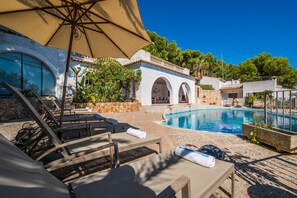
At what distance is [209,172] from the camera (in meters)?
2.17

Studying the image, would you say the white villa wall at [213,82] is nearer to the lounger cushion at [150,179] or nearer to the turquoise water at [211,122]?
the turquoise water at [211,122]

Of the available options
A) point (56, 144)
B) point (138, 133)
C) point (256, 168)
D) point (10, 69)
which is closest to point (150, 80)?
point (10, 69)

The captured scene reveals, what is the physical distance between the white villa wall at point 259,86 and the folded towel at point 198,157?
100ft

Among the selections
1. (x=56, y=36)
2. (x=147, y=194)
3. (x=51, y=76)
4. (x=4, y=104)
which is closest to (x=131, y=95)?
(x=51, y=76)

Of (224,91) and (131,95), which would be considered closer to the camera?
(131,95)

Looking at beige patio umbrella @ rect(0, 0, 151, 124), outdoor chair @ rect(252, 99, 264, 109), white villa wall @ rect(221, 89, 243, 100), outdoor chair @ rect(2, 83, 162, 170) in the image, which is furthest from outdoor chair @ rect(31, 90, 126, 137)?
white villa wall @ rect(221, 89, 243, 100)

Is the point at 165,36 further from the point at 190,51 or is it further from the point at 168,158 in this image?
the point at 168,158

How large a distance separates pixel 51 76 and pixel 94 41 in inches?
450

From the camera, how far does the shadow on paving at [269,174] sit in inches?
104

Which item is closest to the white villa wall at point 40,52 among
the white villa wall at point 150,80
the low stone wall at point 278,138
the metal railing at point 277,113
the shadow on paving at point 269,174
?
the white villa wall at point 150,80

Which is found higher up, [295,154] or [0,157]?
[0,157]

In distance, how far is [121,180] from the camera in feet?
6.53

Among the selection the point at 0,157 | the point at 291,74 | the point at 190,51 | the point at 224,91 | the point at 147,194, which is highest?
the point at 190,51

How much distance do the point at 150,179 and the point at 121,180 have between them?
0.38 metres
